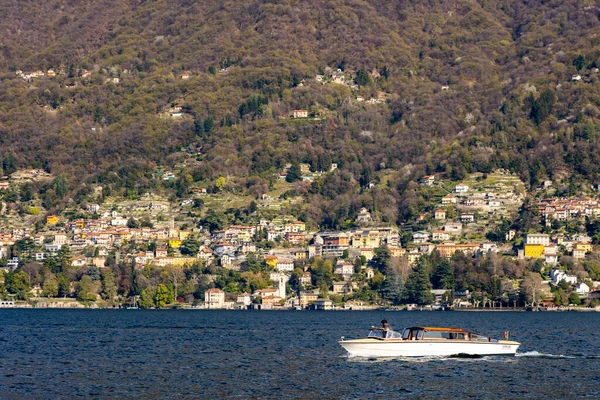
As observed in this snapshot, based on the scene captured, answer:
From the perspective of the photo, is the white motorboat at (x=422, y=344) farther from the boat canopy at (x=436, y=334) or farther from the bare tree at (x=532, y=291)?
the bare tree at (x=532, y=291)

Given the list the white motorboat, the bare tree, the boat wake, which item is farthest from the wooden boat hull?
the bare tree

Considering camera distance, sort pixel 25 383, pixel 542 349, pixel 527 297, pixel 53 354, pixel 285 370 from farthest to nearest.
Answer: pixel 527 297, pixel 542 349, pixel 53 354, pixel 285 370, pixel 25 383

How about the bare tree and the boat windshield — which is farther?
the bare tree

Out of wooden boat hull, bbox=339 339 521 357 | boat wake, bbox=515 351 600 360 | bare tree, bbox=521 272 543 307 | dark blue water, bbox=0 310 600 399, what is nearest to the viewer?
dark blue water, bbox=0 310 600 399

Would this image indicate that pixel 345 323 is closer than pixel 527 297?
Yes

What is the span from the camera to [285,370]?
74.8 meters

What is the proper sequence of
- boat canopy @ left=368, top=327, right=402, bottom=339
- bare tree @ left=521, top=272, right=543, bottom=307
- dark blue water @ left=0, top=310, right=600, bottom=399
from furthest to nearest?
bare tree @ left=521, top=272, right=543, bottom=307 → boat canopy @ left=368, top=327, right=402, bottom=339 → dark blue water @ left=0, top=310, right=600, bottom=399

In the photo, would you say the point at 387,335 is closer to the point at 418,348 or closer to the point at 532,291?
the point at 418,348

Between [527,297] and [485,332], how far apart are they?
3107 inches

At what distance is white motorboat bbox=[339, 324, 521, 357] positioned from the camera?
258 feet

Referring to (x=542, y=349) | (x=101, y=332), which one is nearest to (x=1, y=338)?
(x=101, y=332)

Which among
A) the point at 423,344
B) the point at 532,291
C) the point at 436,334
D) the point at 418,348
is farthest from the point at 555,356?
the point at 532,291

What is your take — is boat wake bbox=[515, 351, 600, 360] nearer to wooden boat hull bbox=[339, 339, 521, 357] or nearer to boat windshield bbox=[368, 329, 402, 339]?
wooden boat hull bbox=[339, 339, 521, 357]

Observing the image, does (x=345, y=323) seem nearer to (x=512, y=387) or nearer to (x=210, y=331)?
(x=210, y=331)
